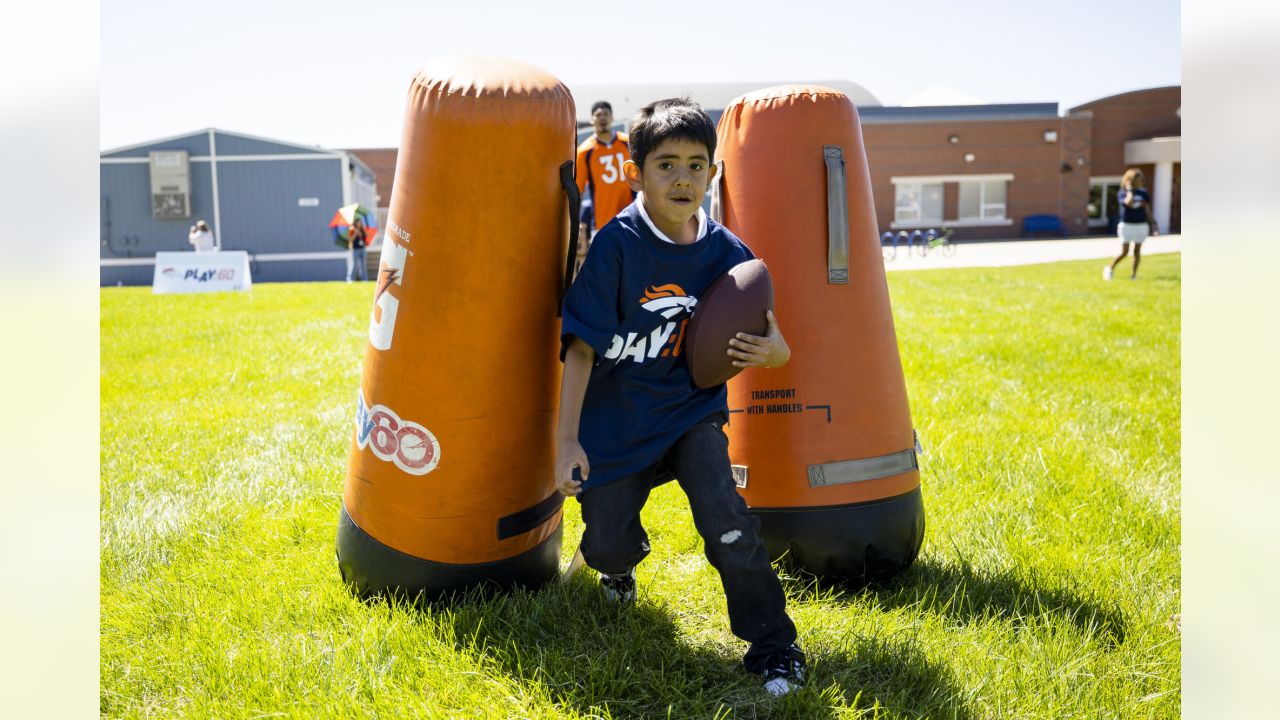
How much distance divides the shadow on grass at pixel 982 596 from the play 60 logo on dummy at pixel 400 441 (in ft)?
4.00

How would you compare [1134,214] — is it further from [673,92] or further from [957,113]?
[673,92]

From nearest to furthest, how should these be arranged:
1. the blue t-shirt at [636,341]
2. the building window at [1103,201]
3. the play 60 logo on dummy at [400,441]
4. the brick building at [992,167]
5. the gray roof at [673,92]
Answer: the blue t-shirt at [636,341] < the play 60 logo on dummy at [400,441] < the brick building at [992,167] < the building window at [1103,201] < the gray roof at [673,92]

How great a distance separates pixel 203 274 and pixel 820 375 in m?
14.9

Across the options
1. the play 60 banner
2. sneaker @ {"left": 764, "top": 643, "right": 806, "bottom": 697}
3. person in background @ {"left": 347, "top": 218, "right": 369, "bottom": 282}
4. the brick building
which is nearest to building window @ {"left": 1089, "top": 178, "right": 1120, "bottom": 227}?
the brick building

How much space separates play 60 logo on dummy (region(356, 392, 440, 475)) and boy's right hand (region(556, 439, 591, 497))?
405mm

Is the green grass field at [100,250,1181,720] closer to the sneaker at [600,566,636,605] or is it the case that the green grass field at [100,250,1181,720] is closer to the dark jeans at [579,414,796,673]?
the sneaker at [600,566,636,605]

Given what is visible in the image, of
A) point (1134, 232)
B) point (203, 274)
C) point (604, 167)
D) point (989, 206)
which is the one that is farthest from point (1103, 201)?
point (604, 167)

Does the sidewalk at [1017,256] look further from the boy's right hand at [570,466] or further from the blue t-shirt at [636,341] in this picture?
the boy's right hand at [570,466]

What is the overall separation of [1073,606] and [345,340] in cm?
736

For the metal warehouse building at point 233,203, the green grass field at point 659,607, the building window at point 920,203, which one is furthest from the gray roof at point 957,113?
the green grass field at point 659,607

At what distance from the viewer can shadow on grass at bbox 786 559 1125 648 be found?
2.57 m

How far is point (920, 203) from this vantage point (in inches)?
1527

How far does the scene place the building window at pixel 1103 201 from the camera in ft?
132
